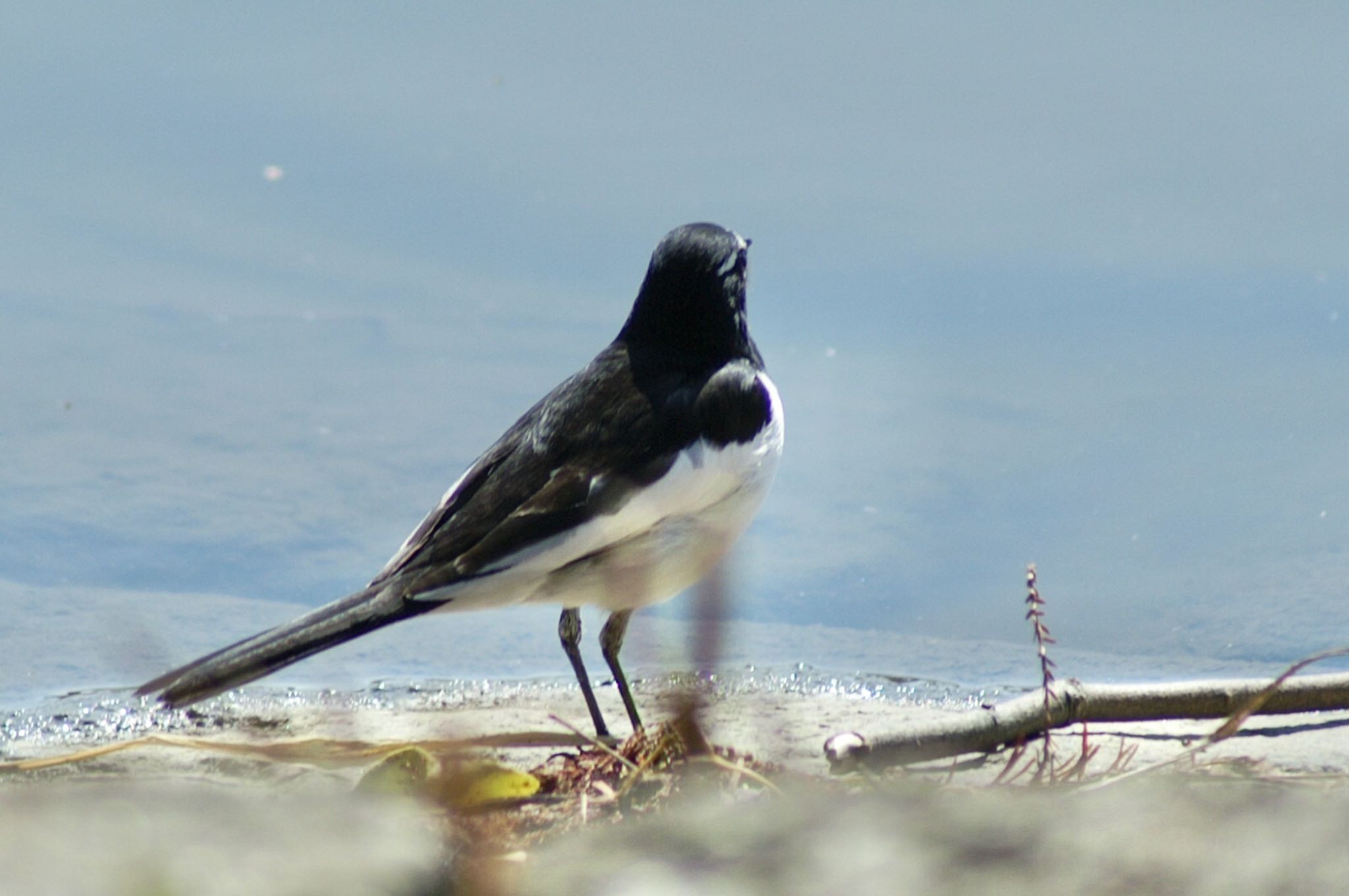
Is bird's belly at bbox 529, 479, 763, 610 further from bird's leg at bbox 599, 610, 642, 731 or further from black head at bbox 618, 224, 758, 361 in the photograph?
black head at bbox 618, 224, 758, 361

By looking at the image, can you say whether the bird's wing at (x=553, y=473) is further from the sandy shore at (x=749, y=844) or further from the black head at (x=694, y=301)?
the sandy shore at (x=749, y=844)

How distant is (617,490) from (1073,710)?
1.14 m

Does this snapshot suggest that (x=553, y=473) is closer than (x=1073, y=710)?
No

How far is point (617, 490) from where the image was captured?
3.52 meters

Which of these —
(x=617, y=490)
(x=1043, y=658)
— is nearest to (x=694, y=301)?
(x=617, y=490)

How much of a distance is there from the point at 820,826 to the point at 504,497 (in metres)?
2.87

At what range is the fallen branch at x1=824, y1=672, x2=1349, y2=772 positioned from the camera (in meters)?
2.47

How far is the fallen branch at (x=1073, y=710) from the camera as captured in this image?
2.47 metres

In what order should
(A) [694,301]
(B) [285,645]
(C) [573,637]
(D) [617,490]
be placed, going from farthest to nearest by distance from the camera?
(A) [694,301], (C) [573,637], (D) [617,490], (B) [285,645]

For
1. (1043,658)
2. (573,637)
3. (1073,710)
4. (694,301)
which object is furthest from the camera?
(694,301)

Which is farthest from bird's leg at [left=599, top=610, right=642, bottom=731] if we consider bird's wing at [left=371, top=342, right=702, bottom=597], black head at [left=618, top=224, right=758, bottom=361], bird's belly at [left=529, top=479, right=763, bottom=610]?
black head at [left=618, top=224, right=758, bottom=361]

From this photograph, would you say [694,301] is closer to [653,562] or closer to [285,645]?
[653,562]

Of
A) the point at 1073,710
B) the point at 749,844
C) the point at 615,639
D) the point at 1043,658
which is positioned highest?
the point at 749,844

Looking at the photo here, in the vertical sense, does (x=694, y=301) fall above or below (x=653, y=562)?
above
